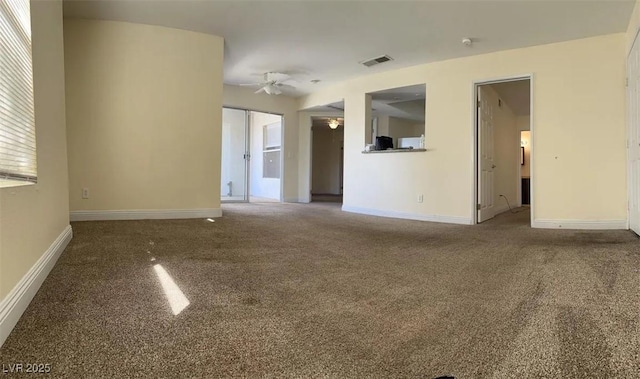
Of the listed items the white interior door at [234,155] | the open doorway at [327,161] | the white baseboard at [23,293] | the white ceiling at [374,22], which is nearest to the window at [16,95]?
the white baseboard at [23,293]

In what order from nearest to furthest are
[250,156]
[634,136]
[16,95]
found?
[16,95] → [634,136] → [250,156]

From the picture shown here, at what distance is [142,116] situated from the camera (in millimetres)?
4301

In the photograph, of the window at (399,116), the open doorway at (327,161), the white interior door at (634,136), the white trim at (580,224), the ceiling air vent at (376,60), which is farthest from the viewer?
the open doorway at (327,161)

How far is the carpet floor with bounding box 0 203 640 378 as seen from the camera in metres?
1.10

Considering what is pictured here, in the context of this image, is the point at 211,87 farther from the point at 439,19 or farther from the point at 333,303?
the point at 333,303

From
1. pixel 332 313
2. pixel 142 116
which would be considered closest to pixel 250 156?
pixel 142 116

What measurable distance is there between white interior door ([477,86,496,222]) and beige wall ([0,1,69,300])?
185 inches

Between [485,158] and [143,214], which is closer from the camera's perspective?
[143,214]

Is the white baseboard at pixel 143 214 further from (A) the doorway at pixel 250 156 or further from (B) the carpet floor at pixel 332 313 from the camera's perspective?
(A) the doorway at pixel 250 156

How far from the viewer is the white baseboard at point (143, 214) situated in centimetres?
410

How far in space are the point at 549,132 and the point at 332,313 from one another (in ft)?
13.7

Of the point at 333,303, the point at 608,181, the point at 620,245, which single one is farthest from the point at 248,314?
the point at 608,181

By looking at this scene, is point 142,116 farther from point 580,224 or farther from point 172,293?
point 580,224

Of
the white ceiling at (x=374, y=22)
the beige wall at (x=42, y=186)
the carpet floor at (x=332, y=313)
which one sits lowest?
the carpet floor at (x=332, y=313)
